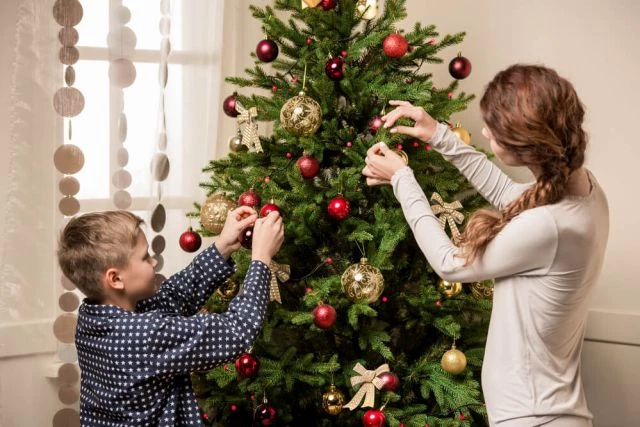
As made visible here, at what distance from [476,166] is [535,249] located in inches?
17.4

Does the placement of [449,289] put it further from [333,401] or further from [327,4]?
[327,4]

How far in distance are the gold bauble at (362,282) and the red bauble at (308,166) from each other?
293 millimetres

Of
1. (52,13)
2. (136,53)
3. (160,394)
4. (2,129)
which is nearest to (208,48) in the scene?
(136,53)

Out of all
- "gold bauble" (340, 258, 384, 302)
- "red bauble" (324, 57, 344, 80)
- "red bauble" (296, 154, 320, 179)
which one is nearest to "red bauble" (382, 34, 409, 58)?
"red bauble" (324, 57, 344, 80)

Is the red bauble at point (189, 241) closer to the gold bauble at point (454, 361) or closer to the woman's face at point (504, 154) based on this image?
the gold bauble at point (454, 361)

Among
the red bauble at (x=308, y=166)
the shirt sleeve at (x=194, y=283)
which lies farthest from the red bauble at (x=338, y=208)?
the shirt sleeve at (x=194, y=283)

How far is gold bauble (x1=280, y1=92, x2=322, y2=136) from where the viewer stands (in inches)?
78.5

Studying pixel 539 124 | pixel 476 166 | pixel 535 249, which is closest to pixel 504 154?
pixel 539 124

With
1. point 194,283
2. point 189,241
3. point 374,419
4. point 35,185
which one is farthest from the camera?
point 35,185

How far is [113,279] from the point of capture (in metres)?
1.66

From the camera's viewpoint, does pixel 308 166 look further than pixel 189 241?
No

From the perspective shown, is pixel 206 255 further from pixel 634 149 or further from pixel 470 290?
pixel 634 149

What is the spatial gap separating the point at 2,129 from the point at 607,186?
2.22 meters

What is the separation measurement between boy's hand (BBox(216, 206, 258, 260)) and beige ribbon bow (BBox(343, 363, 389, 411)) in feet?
1.69
